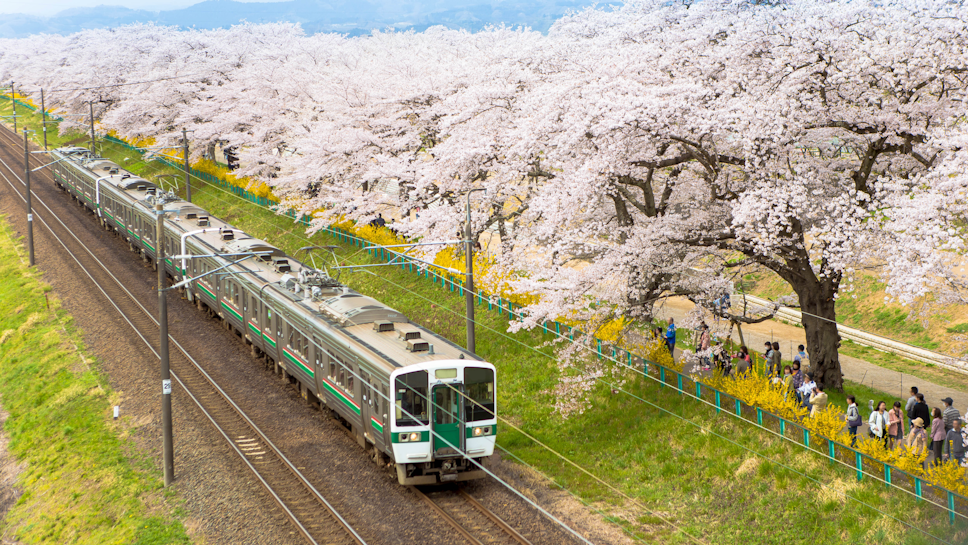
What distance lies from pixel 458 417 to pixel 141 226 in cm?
2211

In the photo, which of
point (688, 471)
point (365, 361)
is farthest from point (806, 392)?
point (365, 361)

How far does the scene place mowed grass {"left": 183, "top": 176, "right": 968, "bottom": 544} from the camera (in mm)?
13375

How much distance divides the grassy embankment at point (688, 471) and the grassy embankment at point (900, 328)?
6996 mm

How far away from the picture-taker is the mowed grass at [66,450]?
15.6 metres

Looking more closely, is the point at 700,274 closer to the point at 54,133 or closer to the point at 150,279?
the point at 150,279

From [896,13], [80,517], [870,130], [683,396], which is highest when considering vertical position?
[896,13]

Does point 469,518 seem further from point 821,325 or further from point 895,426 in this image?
point 821,325

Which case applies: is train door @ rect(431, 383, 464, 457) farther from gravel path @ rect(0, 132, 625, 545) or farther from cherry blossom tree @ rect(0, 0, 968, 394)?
cherry blossom tree @ rect(0, 0, 968, 394)


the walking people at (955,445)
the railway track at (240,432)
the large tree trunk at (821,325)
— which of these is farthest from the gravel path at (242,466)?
the large tree trunk at (821,325)

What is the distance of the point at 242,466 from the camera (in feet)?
55.1

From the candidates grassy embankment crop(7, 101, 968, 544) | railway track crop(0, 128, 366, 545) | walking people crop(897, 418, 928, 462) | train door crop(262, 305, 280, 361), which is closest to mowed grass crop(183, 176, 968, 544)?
grassy embankment crop(7, 101, 968, 544)

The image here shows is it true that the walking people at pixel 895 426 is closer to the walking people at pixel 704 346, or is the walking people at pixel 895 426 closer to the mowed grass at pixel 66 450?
the walking people at pixel 704 346

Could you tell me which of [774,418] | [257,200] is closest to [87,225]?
[257,200]

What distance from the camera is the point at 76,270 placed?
32.6m
